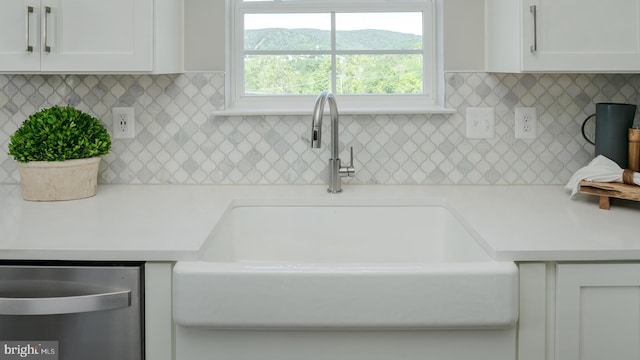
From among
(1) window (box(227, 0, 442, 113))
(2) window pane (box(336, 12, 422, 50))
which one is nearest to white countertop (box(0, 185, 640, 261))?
(1) window (box(227, 0, 442, 113))

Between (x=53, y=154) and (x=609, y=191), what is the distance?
5.49ft

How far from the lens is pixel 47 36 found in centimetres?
175

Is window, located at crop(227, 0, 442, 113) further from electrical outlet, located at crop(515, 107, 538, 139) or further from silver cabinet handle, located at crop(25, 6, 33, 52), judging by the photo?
silver cabinet handle, located at crop(25, 6, 33, 52)

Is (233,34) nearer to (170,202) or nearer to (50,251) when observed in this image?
(170,202)

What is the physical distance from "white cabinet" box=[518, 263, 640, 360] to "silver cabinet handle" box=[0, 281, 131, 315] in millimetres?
886

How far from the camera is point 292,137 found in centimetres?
210

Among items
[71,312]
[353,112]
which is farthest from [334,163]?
→ [71,312]

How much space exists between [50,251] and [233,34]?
4.00ft

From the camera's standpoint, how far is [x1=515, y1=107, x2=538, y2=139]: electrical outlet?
2070mm

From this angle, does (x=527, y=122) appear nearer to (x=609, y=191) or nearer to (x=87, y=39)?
(x=609, y=191)

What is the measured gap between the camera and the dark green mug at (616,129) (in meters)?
1.86

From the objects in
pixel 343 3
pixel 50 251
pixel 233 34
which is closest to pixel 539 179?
pixel 343 3

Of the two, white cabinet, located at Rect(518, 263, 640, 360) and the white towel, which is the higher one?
the white towel

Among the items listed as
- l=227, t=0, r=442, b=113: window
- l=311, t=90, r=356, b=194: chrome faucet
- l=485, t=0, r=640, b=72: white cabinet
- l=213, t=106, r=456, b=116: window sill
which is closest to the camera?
l=485, t=0, r=640, b=72: white cabinet
